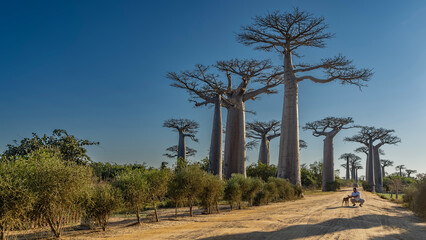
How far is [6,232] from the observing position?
5.72 meters

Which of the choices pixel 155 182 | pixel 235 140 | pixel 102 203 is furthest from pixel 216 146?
pixel 102 203

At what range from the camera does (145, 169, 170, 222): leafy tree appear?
912cm

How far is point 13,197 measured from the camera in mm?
5500

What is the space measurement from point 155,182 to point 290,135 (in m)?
13.6

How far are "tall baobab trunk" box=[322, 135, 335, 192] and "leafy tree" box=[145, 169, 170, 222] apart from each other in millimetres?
30381

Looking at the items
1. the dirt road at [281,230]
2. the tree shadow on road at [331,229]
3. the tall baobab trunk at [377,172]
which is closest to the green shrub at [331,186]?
the tall baobab trunk at [377,172]

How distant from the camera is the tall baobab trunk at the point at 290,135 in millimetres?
20516

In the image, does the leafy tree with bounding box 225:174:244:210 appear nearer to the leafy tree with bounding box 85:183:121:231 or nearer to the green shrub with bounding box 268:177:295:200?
the green shrub with bounding box 268:177:295:200

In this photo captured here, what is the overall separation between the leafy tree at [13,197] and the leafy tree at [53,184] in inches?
6.9

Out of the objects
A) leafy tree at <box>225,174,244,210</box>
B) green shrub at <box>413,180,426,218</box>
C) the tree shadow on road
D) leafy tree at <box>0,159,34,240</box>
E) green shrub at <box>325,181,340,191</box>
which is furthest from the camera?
green shrub at <box>325,181,340,191</box>

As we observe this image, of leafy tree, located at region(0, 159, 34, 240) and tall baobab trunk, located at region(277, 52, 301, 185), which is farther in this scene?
tall baobab trunk, located at region(277, 52, 301, 185)

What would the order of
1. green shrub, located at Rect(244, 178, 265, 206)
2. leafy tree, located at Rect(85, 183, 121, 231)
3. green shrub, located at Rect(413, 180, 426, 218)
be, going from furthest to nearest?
green shrub, located at Rect(244, 178, 265, 206), green shrub, located at Rect(413, 180, 426, 218), leafy tree, located at Rect(85, 183, 121, 231)

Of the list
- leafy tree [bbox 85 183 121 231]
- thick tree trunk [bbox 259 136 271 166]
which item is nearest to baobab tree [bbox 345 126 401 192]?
thick tree trunk [bbox 259 136 271 166]

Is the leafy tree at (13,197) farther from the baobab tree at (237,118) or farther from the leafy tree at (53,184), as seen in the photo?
the baobab tree at (237,118)
